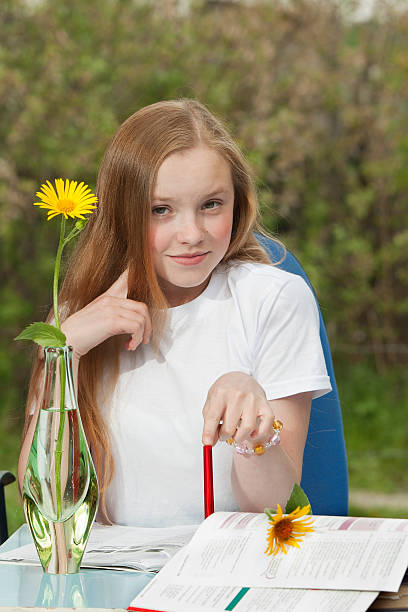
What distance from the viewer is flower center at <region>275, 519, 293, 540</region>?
3.49ft

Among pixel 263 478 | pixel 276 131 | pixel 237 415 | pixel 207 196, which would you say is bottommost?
pixel 263 478

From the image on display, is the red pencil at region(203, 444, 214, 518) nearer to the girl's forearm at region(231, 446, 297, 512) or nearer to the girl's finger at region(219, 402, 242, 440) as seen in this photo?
the girl's finger at region(219, 402, 242, 440)

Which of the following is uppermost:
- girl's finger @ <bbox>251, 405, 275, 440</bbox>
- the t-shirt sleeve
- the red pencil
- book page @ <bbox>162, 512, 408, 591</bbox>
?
the t-shirt sleeve

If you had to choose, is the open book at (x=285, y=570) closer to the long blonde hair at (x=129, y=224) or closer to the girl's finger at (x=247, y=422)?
the girl's finger at (x=247, y=422)

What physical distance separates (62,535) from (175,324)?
0.55 metres

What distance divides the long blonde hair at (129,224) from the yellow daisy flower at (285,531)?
0.46 m

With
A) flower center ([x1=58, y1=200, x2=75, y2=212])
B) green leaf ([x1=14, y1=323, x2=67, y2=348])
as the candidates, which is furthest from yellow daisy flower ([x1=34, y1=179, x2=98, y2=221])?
green leaf ([x1=14, y1=323, x2=67, y2=348])

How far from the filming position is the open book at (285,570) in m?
0.96

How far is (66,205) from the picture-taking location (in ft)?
3.64

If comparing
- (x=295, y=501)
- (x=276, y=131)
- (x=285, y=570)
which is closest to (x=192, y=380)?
(x=295, y=501)

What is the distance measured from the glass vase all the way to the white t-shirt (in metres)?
0.39

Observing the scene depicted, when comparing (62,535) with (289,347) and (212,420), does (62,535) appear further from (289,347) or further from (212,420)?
(289,347)

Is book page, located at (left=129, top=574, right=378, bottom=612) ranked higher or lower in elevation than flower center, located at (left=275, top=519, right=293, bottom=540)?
lower

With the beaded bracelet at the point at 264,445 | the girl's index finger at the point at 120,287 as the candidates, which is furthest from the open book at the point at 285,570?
the girl's index finger at the point at 120,287
